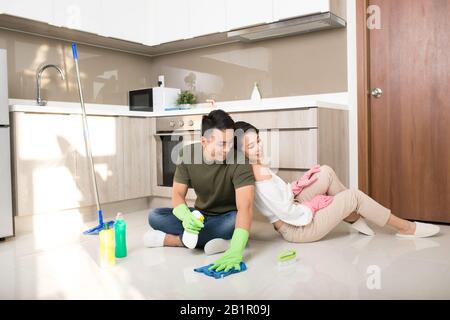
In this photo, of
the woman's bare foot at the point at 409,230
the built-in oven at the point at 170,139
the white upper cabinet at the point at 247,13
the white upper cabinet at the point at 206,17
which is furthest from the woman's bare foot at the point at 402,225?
the white upper cabinet at the point at 206,17

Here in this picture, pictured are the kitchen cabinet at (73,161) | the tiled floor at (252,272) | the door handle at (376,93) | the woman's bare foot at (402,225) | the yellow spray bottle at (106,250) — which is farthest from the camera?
the door handle at (376,93)

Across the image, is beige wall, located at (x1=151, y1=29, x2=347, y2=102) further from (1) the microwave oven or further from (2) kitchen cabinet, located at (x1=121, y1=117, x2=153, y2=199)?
(2) kitchen cabinet, located at (x1=121, y1=117, x2=153, y2=199)

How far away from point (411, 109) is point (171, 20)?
6.93 feet

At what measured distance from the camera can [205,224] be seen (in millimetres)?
2430

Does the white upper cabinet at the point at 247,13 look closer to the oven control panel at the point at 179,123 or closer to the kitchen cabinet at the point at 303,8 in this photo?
the kitchen cabinet at the point at 303,8

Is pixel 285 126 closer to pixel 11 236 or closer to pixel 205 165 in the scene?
pixel 205 165

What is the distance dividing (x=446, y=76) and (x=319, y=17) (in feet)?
3.05

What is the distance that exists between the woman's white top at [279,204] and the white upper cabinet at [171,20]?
195cm

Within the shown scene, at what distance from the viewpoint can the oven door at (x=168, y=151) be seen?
366cm

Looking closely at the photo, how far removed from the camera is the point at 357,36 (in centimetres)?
336

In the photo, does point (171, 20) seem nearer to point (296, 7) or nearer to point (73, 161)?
point (296, 7)

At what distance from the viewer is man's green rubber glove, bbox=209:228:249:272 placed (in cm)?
200

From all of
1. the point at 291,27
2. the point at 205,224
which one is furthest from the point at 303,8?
the point at 205,224
